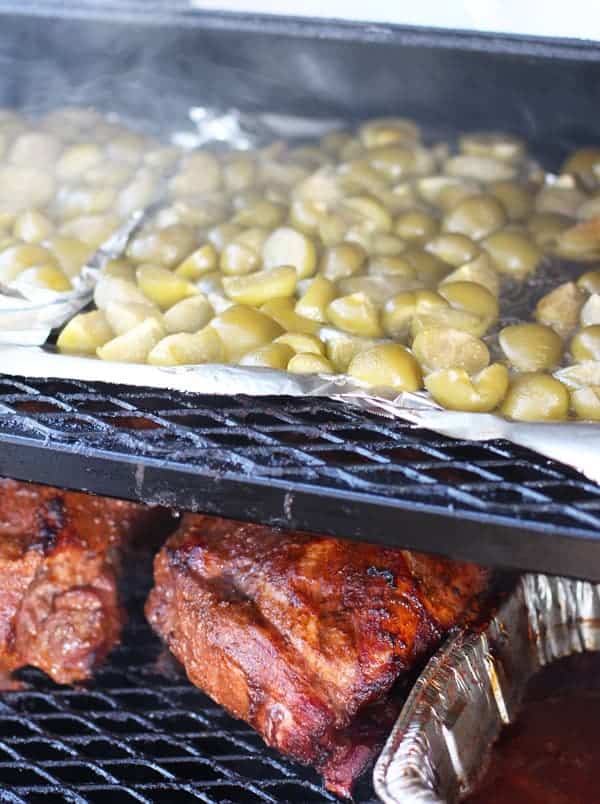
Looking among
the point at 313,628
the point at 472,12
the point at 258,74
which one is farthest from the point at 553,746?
the point at 258,74

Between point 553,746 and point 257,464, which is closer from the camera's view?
point 257,464

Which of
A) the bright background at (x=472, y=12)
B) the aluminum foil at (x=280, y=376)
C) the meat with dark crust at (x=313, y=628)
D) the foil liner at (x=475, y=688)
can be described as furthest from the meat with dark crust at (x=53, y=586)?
the bright background at (x=472, y=12)

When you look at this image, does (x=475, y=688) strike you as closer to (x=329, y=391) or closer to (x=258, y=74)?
(x=329, y=391)

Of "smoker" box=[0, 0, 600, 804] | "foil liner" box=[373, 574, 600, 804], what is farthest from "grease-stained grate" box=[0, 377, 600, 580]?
"foil liner" box=[373, 574, 600, 804]

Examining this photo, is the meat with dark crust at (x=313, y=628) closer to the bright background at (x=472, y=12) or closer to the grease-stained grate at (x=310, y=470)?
the grease-stained grate at (x=310, y=470)

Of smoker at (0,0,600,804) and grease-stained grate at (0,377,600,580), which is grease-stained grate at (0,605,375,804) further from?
grease-stained grate at (0,377,600,580)

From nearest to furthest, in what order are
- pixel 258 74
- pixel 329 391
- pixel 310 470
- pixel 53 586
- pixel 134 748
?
pixel 310 470 → pixel 329 391 → pixel 134 748 → pixel 53 586 → pixel 258 74
